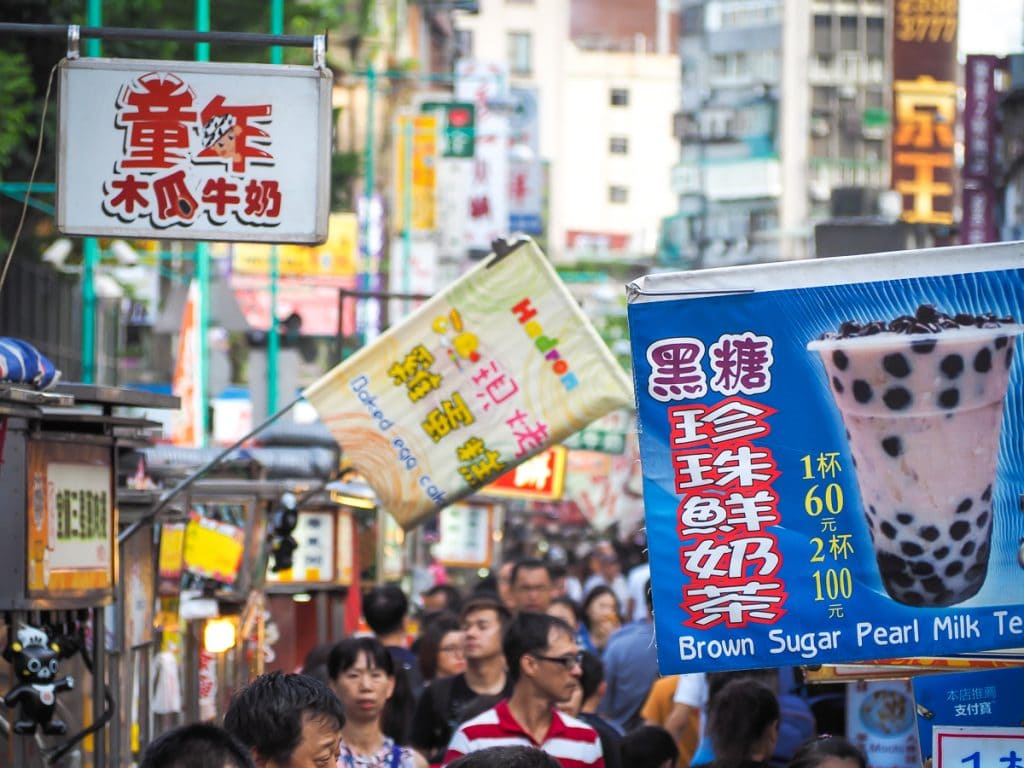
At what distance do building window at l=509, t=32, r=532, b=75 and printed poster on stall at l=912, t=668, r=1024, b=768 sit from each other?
120m

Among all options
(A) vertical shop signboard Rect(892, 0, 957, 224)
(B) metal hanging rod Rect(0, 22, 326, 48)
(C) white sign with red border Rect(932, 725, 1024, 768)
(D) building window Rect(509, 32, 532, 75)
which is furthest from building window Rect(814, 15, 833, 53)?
(C) white sign with red border Rect(932, 725, 1024, 768)

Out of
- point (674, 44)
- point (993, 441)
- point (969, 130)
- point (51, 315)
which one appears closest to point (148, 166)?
point (993, 441)

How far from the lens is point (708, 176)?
320ft

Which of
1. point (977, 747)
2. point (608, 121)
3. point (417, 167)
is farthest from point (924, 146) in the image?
point (608, 121)

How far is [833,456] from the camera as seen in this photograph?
5.46 meters

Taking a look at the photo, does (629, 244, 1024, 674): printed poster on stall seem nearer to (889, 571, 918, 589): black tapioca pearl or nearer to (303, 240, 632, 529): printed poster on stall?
(889, 571, 918, 589): black tapioca pearl

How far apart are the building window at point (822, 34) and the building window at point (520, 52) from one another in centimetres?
3037

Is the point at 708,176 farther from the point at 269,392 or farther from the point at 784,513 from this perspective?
the point at 784,513

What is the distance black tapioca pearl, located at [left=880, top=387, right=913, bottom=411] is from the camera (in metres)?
5.45

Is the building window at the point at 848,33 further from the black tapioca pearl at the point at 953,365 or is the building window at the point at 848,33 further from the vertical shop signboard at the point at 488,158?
the black tapioca pearl at the point at 953,365

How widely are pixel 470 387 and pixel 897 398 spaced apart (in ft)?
14.8

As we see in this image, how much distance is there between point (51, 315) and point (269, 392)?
26.1ft

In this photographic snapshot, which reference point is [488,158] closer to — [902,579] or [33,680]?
[33,680]

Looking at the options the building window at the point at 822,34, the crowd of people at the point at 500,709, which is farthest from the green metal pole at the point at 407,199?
the building window at the point at 822,34
